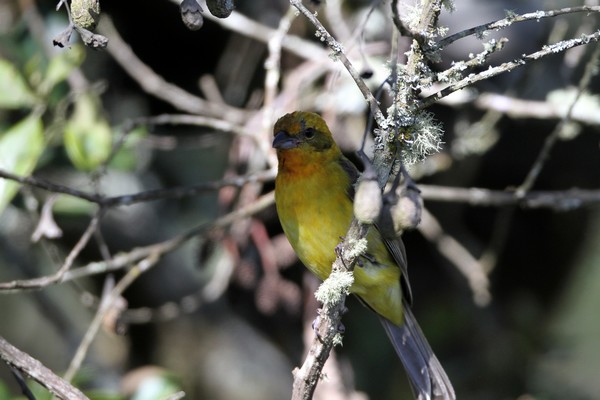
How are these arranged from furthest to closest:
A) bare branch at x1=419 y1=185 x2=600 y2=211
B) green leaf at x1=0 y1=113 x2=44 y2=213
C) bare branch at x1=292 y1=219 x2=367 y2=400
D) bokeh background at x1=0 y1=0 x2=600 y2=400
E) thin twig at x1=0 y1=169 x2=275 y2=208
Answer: bokeh background at x1=0 y1=0 x2=600 y2=400
bare branch at x1=419 y1=185 x2=600 y2=211
green leaf at x1=0 y1=113 x2=44 y2=213
thin twig at x1=0 y1=169 x2=275 y2=208
bare branch at x1=292 y1=219 x2=367 y2=400

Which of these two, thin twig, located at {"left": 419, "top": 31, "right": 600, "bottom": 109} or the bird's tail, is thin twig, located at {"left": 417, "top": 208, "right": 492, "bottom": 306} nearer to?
the bird's tail

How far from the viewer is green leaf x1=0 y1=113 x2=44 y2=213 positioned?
3.59m

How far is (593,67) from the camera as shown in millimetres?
3365

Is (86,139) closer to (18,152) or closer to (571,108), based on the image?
(18,152)

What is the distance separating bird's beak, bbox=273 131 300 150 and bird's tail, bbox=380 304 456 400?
3.53 ft

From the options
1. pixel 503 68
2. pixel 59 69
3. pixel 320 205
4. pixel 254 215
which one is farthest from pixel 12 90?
pixel 503 68

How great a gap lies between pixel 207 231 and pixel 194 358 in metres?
1.42

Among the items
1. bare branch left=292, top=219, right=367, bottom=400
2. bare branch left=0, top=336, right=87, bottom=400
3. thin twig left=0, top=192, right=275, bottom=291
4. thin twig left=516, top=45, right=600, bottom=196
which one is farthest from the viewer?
thin twig left=0, top=192, right=275, bottom=291

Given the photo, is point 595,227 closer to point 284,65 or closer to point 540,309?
point 540,309

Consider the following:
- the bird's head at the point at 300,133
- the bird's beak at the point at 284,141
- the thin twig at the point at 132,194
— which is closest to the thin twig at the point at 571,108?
the bird's head at the point at 300,133

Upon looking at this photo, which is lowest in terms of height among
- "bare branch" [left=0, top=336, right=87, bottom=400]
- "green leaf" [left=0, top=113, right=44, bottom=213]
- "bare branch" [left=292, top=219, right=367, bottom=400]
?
"bare branch" [left=0, top=336, right=87, bottom=400]

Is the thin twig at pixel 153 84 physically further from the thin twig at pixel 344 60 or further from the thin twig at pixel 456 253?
the thin twig at pixel 344 60

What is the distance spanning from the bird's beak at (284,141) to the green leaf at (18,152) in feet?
3.30

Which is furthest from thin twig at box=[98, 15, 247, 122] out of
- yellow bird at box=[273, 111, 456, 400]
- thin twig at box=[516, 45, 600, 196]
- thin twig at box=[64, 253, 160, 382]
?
thin twig at box=[516, 45, 600, 196]
